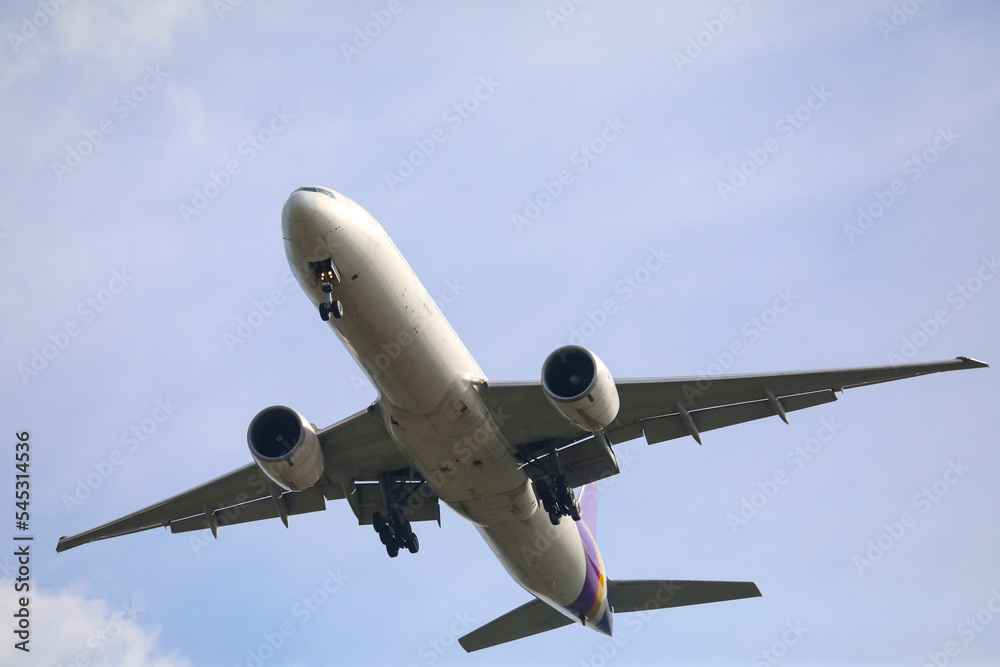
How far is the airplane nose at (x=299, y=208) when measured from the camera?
16828mm

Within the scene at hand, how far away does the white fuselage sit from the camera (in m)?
17.5

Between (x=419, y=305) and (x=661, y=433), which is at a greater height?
(x=419, y=305)

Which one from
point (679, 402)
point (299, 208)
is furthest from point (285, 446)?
point (679, 402)

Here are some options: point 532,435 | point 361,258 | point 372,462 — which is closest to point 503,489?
point 532,435

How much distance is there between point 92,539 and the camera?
2453cm

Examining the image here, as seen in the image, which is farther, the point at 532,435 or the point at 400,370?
the point at 532,435

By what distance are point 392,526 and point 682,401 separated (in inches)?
317

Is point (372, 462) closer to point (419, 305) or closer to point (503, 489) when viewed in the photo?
point (503, 489)

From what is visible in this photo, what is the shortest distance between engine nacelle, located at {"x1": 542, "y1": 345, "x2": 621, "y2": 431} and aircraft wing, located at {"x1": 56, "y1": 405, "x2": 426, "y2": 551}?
498 centimetres

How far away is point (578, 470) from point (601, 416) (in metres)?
4.48

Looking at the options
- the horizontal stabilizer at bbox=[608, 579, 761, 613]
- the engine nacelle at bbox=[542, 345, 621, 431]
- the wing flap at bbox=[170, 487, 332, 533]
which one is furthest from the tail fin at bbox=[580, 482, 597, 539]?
the engine nacelle at bbox=[542, 345, 621, 431]

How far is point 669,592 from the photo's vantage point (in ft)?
88.9

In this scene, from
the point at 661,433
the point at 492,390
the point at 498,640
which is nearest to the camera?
the point at 492,390

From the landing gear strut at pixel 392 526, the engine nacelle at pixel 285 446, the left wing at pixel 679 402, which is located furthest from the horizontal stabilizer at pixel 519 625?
the engine nacelle at pixel 285 446
